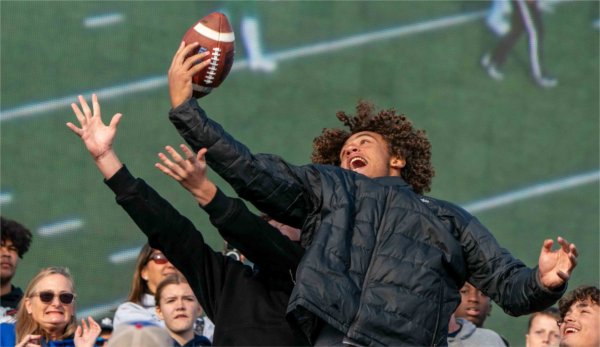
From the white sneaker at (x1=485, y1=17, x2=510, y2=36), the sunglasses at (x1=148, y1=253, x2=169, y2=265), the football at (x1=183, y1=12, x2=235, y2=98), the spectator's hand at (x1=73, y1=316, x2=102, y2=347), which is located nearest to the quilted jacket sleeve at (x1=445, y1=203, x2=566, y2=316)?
the football at (x1=183, y1=12, x2=235, y2=98)

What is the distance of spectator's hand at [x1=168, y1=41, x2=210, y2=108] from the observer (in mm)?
4926

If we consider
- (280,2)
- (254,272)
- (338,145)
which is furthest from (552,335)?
(280,2)

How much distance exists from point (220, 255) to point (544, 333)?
2.40 meters

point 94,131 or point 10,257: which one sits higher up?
point 10,257

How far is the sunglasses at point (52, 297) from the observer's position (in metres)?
5.91

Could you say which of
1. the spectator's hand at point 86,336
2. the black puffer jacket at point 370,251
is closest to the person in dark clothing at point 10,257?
the spectator's hand at point 86,336

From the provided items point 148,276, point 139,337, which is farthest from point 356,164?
point 148,276

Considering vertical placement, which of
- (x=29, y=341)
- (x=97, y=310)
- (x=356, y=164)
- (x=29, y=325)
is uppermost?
(x=97, y=310)

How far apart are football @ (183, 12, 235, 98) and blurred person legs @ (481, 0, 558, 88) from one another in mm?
6957

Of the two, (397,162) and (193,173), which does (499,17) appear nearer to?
(397,162)

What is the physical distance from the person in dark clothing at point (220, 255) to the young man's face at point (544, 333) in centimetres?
223

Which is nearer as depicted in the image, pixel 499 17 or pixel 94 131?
pixel 94 131

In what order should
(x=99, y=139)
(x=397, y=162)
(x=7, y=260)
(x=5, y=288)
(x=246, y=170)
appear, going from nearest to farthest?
(x=246, y=170)
(x=99, y=139)
(x=397, y=162)
(x=5, y=288)
(x=7, y=260)

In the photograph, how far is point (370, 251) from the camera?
4777 millimetres
